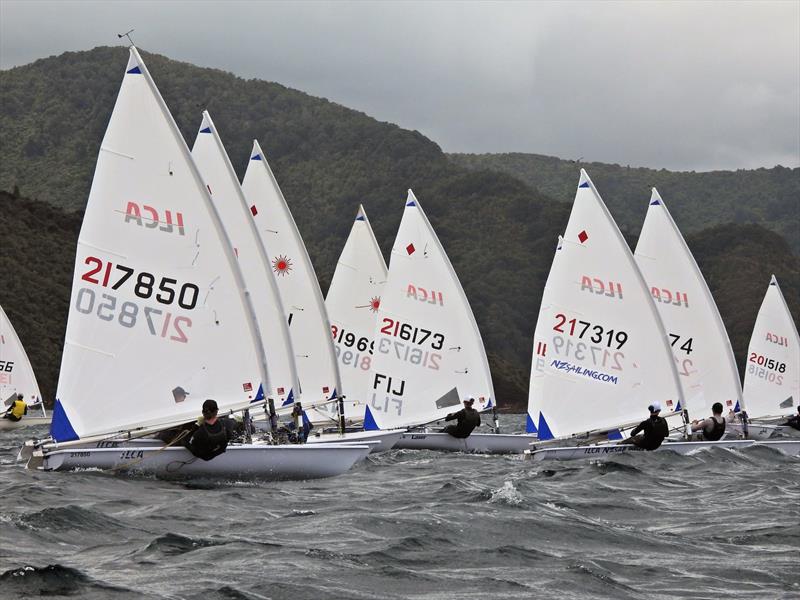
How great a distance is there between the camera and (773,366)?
136ft

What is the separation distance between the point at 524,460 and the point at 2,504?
40.9 ft

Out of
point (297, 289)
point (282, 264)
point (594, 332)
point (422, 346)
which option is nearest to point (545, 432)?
point (594, 332)

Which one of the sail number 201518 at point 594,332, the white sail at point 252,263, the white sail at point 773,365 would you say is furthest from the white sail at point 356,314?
the white sail at point 773,365

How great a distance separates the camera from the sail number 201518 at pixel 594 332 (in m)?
26.9

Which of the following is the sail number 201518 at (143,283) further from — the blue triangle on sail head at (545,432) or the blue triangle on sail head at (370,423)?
the blue triangle on sail head at (370,423)

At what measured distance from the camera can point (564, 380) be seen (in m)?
26.8

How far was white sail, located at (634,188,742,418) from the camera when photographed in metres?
32.1

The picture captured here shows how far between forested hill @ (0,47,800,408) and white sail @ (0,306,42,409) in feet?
130

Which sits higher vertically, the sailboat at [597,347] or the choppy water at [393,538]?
the sailboat at [597,347]

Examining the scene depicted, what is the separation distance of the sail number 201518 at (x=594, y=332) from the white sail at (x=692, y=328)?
561cm

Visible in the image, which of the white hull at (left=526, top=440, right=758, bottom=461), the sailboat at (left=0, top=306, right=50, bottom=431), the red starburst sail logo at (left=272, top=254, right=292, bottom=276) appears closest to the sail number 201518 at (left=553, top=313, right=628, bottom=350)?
the white hull at (left=526, top=440, right=758, bottom=461)

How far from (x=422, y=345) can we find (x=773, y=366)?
620 inches

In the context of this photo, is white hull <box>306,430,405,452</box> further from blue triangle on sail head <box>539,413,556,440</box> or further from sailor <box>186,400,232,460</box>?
sailor <box>186,400,232,460</box>

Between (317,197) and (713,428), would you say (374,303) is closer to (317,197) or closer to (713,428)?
(713,428)
